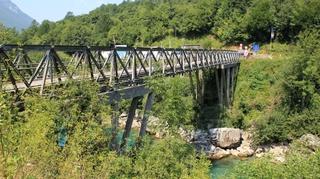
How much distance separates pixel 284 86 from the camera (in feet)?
155

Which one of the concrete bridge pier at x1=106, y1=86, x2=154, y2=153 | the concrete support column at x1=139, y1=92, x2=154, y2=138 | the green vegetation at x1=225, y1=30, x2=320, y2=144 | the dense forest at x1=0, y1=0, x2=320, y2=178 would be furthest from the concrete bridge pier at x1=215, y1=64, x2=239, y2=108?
the concrete bridge pier at x1=106, y1=86, x2=154, y2=153

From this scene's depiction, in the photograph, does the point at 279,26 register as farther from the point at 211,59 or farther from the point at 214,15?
the point at 211,59

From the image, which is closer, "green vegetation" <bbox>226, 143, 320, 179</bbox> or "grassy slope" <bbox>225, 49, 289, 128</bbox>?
"green vegetation" <bbox>226, 143, 320, 179</bbox>

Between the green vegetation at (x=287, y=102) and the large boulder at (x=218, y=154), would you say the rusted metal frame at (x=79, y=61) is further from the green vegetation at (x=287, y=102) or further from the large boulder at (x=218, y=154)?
the green vegetation at (x=287, y=102)

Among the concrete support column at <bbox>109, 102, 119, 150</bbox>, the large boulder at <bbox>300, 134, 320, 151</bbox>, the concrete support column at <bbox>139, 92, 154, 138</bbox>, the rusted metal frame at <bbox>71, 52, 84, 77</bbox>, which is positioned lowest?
the large boulder at <bbox>300, 134, 320, 151</bbox>

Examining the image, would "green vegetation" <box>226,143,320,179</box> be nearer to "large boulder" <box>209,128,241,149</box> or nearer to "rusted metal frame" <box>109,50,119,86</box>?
"rusted metal frame" <box>109,50,119,86</box>

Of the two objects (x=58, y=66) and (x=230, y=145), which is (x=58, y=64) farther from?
(x=230, y=145)

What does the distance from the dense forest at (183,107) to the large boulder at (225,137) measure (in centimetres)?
194

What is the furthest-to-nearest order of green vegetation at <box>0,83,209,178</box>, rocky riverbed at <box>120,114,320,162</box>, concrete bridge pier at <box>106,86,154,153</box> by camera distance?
rocky riverbed at <box>120,114,320,162</box>, concrete bridge pier at <box>106,86,154,153</box>, green vegetation at <box>0,83,209,178</box>

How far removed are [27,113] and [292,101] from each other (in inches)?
1533

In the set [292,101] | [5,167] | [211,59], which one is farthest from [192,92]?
[5,167]

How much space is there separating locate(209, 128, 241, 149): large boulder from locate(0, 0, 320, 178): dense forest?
194 cm

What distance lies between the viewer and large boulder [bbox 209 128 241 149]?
139 feet

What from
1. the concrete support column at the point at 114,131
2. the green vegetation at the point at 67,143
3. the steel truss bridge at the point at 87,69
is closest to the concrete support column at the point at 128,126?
the steel truss bridge at the point at 87,69
